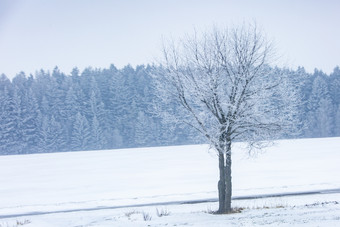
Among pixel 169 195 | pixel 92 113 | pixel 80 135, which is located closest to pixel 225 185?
pixel 169 195

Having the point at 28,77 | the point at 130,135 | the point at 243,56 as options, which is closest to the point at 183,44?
the point at 243,56

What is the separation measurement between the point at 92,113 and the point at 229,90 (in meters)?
82.9

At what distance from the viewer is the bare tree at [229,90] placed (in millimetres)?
15273

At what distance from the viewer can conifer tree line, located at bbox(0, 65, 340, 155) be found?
86375 mm

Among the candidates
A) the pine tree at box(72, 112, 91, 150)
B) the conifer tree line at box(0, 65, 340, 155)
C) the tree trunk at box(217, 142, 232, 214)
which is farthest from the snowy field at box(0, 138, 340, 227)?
the pine tree at box(72, 112, 91, 150)

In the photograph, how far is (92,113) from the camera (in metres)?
95.6

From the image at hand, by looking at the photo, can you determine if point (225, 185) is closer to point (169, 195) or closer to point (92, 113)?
point (169, 195)

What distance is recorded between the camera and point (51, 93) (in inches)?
3834

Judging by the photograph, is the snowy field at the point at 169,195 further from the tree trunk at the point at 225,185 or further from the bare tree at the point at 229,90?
the bare tree at the point at 229,90

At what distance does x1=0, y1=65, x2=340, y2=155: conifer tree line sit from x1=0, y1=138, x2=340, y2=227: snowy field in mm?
51261

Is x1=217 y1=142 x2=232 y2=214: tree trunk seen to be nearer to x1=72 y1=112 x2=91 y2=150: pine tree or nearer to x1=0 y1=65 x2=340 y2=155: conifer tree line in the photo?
x1=0 y1=65 x2=340 y2=155: conifer tree line

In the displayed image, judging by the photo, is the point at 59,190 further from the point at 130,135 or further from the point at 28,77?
the point at 28,77

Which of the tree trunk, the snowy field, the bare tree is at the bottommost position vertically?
the snowy field

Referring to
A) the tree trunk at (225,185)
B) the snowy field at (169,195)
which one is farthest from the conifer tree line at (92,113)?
the tree trunk at (225,185)
